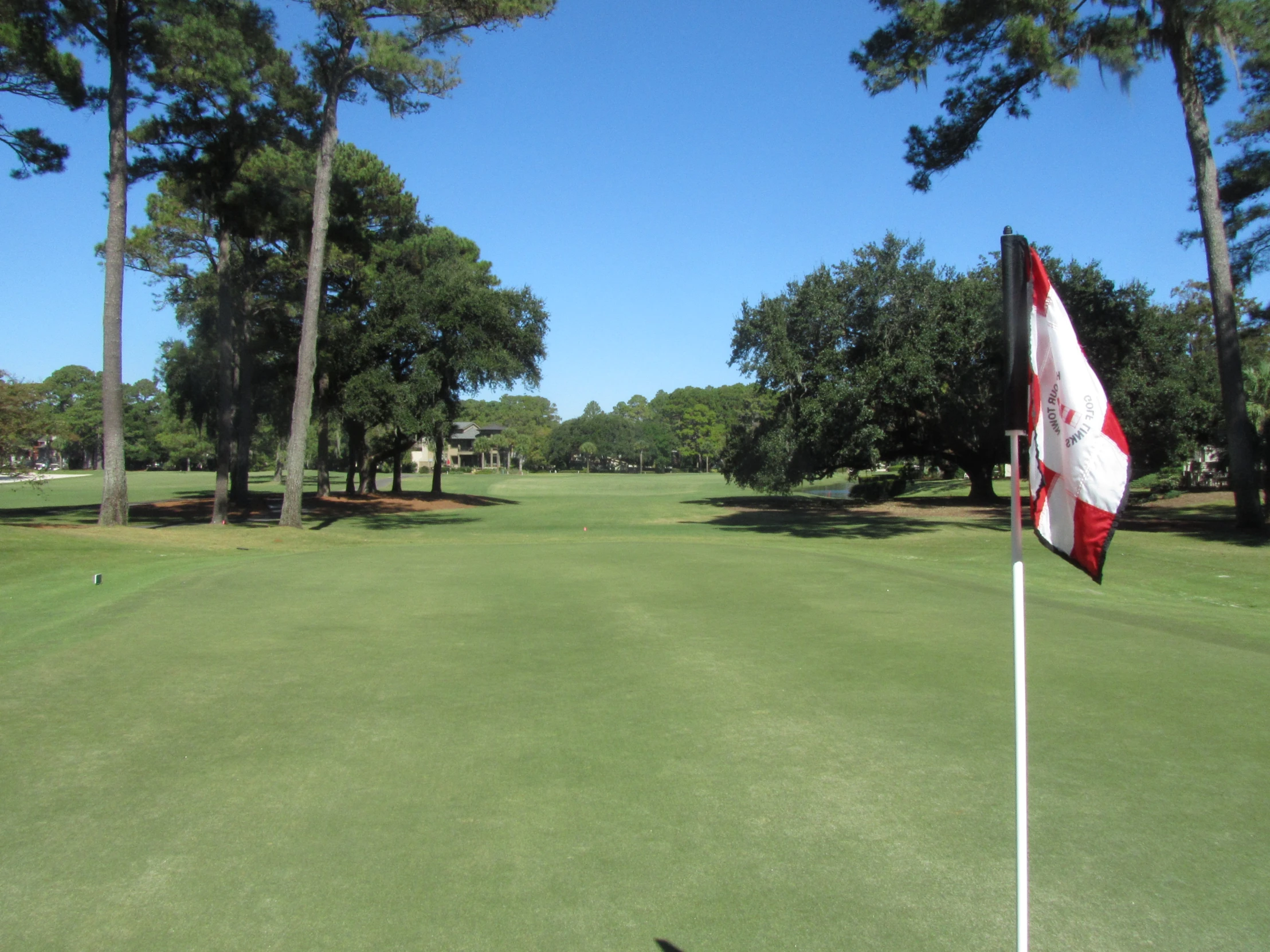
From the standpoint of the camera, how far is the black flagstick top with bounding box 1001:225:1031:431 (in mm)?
3307

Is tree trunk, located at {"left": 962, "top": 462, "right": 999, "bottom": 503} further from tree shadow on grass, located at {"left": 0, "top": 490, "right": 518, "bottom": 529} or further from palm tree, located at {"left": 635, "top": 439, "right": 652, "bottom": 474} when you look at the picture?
palm tree, located at {"left": 635, "top": 439, "right": 652, "bottom": 474}

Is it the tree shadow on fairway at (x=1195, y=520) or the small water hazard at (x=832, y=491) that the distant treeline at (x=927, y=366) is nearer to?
the tree shadow on fairway at (x=1195, y=520)

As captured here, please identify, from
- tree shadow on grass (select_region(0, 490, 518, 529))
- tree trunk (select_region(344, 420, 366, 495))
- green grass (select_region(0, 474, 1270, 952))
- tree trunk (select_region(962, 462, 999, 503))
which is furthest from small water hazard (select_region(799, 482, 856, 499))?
green grass (select_region(0, 474, 1270, 952))

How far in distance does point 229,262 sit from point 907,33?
22.1 meters

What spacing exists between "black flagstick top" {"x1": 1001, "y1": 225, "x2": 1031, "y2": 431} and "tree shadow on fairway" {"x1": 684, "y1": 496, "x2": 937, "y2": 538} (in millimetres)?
22982

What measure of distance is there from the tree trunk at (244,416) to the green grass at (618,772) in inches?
886

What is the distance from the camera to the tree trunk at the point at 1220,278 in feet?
77.2

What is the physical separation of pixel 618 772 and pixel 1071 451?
3362 mm

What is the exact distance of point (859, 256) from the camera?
115 feet

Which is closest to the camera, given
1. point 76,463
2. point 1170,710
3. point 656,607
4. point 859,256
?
point 1170,710

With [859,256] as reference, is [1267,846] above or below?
below

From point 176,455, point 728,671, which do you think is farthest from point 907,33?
point 176,455

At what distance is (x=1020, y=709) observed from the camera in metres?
3.41

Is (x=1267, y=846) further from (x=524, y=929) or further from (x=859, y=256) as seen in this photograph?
(x=859, y=256)
